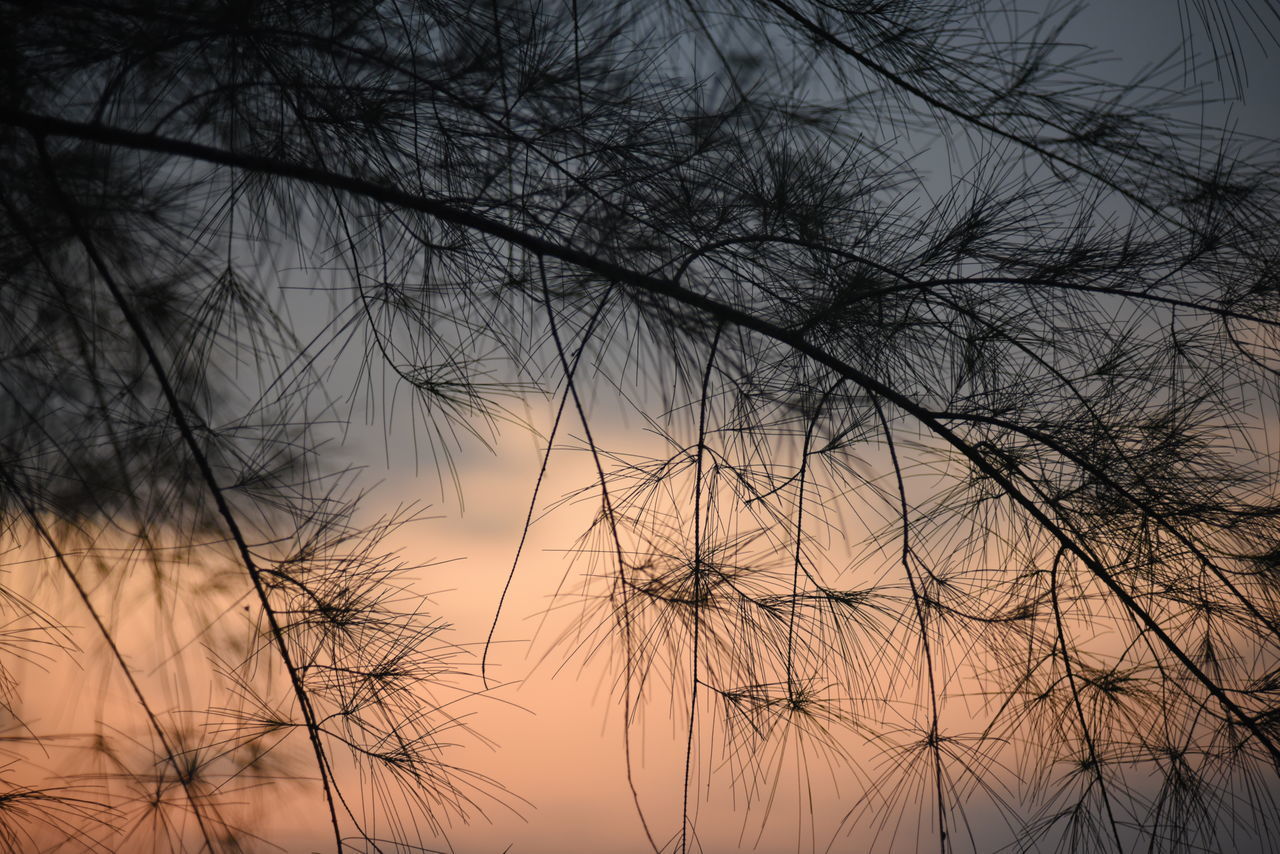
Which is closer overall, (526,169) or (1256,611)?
(1256,611)

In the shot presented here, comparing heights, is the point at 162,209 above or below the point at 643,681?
above

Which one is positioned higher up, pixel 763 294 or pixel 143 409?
pixel 763 294

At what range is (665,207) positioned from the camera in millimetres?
1067

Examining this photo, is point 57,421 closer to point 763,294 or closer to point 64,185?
point 64,185

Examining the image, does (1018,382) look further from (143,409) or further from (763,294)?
(143,409)

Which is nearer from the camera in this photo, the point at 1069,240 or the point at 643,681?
the point at 643,681

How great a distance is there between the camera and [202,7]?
3.13 feet

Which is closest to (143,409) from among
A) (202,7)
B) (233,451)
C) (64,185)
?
(233,451)

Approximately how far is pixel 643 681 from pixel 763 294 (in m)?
0.48

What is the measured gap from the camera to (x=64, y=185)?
39.4 inches

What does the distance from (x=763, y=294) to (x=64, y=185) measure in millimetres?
790

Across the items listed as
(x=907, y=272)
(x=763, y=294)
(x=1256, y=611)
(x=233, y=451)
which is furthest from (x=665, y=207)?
(x=1256, y=611)

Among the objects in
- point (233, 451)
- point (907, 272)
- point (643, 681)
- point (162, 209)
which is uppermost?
point (162, 209)

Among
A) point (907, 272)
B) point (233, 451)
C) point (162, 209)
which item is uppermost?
point (162, 209)
